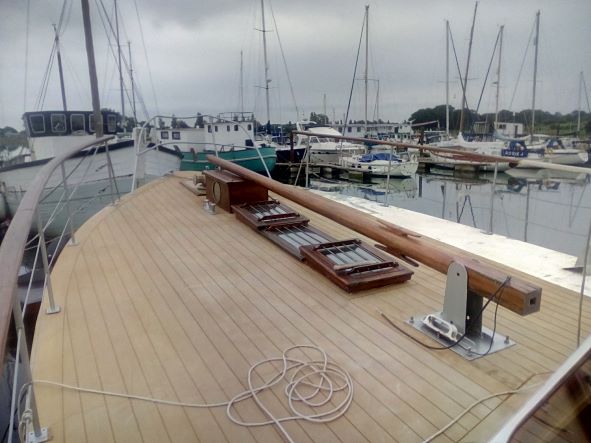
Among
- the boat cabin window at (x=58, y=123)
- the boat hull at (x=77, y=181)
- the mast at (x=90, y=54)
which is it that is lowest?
the boat hull at (x=77, y=181)

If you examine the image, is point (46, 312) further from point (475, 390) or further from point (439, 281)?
point (439, 281)

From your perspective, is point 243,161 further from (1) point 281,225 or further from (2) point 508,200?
(1) point 281,225

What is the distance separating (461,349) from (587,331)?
0.79 meters

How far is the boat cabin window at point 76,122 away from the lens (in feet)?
42.1

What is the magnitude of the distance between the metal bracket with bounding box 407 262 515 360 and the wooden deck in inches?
2.9

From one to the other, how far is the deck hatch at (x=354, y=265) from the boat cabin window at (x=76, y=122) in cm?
1217

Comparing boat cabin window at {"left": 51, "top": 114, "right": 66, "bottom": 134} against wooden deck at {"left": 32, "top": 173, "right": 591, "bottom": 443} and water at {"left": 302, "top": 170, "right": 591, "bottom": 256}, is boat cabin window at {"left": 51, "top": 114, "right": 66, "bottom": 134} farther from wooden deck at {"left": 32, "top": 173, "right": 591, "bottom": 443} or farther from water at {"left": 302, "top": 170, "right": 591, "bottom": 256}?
wooden deck at {"left": 32, "top": 173, "right": 591, "bottom": 443}

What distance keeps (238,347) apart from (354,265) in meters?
1.09

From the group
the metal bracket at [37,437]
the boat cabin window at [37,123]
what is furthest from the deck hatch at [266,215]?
the boat cabin window at [37,123]

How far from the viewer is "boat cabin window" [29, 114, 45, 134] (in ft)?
41.1

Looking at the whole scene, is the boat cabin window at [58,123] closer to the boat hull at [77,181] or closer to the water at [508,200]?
the boat hull at [77,181]

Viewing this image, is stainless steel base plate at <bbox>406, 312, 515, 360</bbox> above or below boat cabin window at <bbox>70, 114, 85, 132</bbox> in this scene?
below

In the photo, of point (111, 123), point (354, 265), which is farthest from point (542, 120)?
point (354, 265)

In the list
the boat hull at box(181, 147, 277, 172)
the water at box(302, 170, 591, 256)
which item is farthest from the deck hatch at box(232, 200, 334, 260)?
the boat hull at box(181, 147, 277, 172)
